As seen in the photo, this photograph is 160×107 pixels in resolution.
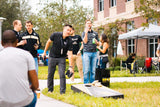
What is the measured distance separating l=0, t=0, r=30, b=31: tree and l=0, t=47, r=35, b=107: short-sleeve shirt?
3078 centimetres

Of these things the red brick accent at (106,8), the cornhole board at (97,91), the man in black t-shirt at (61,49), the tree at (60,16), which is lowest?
the cornhole board at (97,91)

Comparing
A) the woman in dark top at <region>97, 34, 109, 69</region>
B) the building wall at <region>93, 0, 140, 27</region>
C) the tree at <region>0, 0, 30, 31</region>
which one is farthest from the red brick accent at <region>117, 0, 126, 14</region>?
the woman in dark top at <region>97, 34, 109, 69</region>

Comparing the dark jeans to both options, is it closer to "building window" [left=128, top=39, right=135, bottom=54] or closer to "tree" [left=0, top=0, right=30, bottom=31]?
"building window" [left=128, top=39, right=135, bottom=54]

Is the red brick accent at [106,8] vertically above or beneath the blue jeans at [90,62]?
above

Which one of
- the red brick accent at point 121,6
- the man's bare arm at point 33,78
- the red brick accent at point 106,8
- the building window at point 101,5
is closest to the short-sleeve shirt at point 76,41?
the man's bare arm at point 33,78

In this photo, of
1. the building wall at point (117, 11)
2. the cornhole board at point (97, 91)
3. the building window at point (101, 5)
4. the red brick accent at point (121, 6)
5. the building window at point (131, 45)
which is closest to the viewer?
the cornhole board at point (97, 91)

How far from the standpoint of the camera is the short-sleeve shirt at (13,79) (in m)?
3.02

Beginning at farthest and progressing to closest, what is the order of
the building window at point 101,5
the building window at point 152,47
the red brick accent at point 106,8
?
the building window at point 101,5
the red brick accent at point 106,8
the building window at point 152,47

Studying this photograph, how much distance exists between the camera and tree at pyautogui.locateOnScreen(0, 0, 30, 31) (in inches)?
1312

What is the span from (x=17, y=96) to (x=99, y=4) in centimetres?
3140

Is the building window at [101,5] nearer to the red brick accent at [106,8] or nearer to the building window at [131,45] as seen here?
the red brick accent at [106,8]

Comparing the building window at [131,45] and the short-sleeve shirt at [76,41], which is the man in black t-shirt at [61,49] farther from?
the building window at [131,45]

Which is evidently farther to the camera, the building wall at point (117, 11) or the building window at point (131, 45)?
the building wall at point (117, 11)

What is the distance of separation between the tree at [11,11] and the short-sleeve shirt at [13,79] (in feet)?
101
